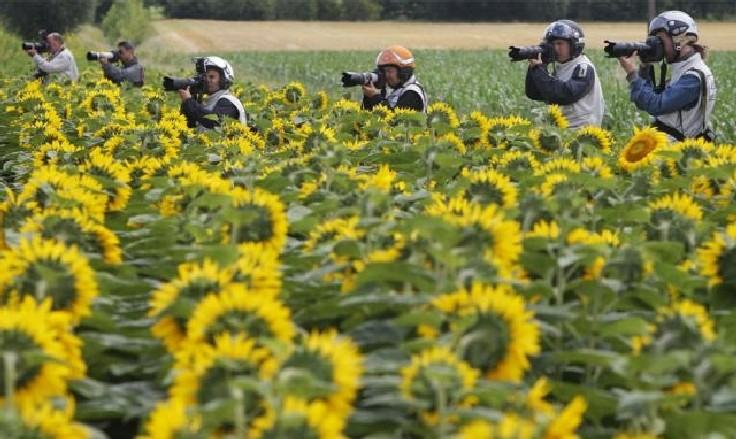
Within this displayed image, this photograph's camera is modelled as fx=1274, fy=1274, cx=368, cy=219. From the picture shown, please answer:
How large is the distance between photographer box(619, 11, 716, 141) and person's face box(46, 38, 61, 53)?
9.77 m

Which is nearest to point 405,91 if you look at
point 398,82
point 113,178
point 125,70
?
point 398,82

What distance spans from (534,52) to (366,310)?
510cm

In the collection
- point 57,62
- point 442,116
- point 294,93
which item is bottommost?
point 57,62

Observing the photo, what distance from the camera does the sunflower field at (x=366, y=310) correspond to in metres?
1.96

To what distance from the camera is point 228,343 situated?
1985mm

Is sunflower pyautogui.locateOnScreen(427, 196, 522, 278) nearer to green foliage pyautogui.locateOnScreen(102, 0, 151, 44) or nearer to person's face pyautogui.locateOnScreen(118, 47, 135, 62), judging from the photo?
person's face pyautogui.locateOnScreen(118, 47, 135, 62)

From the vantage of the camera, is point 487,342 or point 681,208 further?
point 681,208

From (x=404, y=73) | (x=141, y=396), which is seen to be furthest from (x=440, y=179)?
(x=404, y=73)

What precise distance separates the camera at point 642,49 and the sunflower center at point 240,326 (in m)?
4.75

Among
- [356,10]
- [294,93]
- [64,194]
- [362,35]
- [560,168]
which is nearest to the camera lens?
[64,194]

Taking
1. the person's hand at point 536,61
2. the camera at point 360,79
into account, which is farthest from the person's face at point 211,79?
the person's hand at point 536,61

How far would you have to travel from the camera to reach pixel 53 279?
2402 millimetres

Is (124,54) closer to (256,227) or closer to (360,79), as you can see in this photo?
(360,79)

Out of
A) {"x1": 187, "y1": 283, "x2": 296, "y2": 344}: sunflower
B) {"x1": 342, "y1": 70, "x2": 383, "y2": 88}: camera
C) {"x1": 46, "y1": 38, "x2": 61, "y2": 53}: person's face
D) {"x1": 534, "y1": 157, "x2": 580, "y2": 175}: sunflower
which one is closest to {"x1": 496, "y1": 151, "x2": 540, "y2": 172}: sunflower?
{"x1": 534, "y1": 157, "x2": 580, "y2": 175}: sunflower
